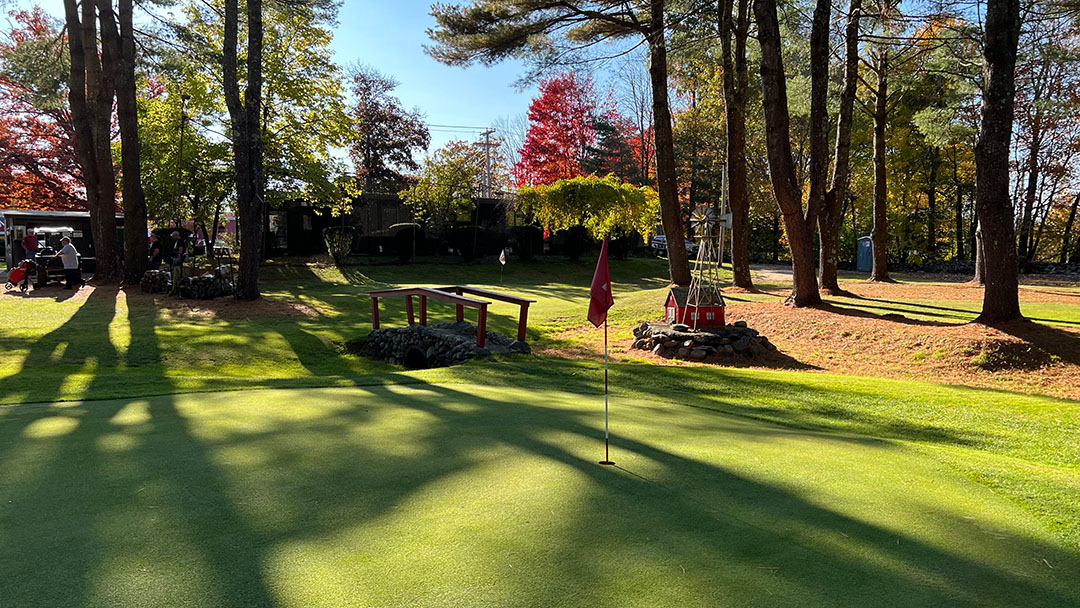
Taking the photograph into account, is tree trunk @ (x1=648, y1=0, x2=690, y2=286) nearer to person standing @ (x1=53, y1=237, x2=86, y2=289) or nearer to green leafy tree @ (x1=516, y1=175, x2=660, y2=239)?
green leafy tree @ (x1=516, y1=175, x2=660, y2=239)

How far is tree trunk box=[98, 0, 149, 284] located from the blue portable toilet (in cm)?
2976

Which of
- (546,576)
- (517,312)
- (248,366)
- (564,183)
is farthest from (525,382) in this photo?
(564,183)

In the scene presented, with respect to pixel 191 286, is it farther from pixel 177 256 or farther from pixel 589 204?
pixel 589 204

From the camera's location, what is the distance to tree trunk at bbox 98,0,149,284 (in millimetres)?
17328

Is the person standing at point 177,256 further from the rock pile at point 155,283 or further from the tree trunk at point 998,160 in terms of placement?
the tree trunk at point 998,160

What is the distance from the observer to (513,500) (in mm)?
3234

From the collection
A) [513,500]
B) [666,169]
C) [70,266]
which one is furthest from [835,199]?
[70,266]

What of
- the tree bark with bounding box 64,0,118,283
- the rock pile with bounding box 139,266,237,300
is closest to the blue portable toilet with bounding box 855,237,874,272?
the rock pile with bounding box 139,266,237,300

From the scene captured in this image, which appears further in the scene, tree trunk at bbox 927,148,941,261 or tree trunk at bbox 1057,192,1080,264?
tree trunk at bbox 927,148,941,261

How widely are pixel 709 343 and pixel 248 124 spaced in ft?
38.4

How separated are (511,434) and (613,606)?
2.31 m

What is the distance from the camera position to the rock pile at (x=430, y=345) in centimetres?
1097

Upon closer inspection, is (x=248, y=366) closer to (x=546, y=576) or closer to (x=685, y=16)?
(x=546, y=576)

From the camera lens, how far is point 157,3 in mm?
20625
